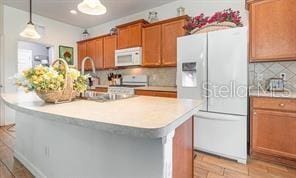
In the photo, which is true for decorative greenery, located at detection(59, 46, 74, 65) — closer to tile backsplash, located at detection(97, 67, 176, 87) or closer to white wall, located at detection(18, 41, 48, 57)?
tile backsplash, located at detection(97, 67, 176, 87)

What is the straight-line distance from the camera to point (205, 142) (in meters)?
2.61

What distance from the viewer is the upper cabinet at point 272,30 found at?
2.26 meters

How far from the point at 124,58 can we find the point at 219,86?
2.38 m

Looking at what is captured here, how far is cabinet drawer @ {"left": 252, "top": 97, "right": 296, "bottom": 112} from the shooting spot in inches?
83.3

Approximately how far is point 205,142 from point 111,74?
3.19 meters

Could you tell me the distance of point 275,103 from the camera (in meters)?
2.21

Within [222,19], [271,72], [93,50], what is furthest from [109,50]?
[271,72]

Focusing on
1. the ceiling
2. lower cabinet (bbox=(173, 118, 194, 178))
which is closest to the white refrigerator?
lower cabinet (bbox=(173, 118, 194, 178))

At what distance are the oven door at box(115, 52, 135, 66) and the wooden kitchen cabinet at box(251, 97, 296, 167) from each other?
2.53 metres

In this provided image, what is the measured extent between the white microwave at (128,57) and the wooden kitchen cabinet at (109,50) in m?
0.28

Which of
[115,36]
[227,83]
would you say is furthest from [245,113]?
[115,36]

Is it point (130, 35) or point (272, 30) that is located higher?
point (130, 35)

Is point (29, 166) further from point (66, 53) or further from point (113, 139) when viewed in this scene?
point (66, 53)

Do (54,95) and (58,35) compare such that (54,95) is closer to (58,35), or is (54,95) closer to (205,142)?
(205,142)
